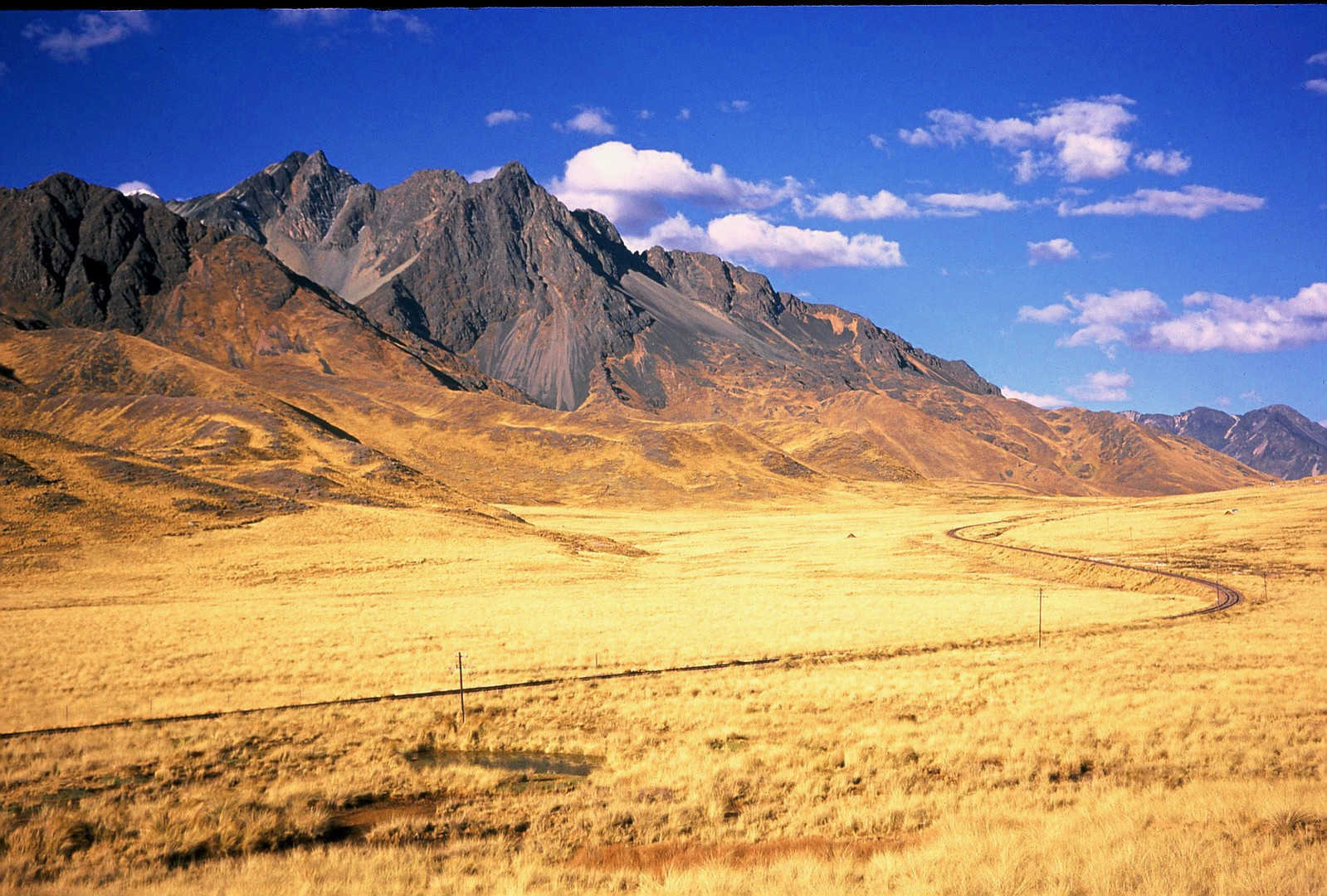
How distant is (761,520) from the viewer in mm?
119250

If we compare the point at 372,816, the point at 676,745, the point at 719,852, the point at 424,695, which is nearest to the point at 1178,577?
the point at 676,745

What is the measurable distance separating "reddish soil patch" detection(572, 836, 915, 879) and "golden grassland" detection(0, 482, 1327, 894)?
0.22ft

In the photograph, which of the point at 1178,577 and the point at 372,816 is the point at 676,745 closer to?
the point at 372,816

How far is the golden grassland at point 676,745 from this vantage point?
11508mm

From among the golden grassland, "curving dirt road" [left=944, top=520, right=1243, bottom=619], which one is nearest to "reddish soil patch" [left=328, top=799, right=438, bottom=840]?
the golden grassland

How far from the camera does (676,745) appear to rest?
60.8ft

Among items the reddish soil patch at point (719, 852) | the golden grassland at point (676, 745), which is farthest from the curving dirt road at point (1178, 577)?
the reddish soil patch at point (719, 852)

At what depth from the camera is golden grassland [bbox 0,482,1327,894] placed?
37.8 ft

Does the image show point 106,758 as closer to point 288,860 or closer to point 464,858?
point 288,860

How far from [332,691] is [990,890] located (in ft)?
63.6

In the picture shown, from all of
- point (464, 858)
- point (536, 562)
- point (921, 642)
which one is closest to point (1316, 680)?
point (921, 642)

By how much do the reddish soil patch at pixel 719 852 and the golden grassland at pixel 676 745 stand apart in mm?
68

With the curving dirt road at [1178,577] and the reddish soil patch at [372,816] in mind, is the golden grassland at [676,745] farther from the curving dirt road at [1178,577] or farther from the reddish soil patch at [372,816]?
the curving dirt road at [1178,577]

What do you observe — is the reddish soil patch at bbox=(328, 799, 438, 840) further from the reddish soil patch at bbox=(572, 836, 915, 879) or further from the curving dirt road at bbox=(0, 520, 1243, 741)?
the curving dirt road at bbox=(0, 520, 1243, 741)
